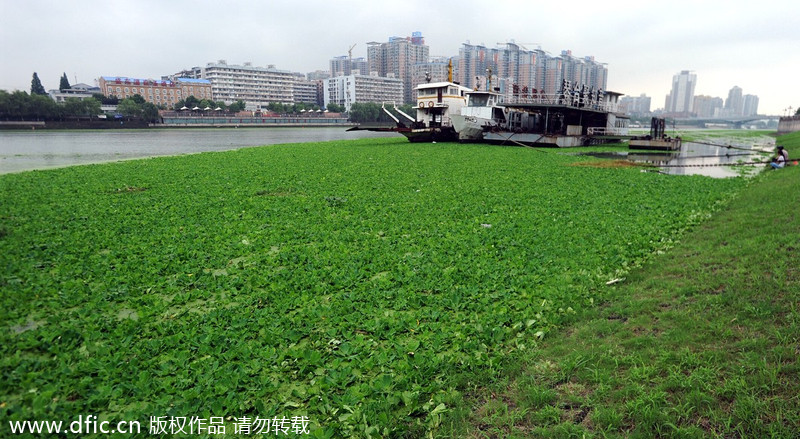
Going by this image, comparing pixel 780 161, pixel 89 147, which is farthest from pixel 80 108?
pixel 780 161

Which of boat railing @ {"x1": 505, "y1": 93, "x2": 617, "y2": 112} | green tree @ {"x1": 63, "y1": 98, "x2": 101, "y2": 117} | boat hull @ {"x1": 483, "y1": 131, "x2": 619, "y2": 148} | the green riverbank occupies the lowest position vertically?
the green riverbank

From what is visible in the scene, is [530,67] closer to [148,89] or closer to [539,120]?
[539,120]

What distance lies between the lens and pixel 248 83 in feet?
519

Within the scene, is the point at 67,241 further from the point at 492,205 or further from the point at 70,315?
the point at 492,205

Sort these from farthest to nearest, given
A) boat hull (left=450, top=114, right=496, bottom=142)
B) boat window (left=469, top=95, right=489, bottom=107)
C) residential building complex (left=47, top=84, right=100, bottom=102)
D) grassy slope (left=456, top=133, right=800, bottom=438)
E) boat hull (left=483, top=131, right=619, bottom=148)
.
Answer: residential building complex (left=47, top=84, right=100, bottom=102) < boat window (left=469, top=95, right=489, bottom=107) < boat hull (left=450, top=114, right=496, bottom=142) < boat hull (left=483, top=131, right=619, bottom=148) < grassy slope (left=456, top=133, right=800, bottom=438)

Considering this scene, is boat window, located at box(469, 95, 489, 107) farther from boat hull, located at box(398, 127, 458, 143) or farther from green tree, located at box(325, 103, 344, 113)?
green tree, located at box(325, 103, 344, 113)

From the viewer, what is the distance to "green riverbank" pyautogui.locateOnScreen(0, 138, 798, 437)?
147 inches

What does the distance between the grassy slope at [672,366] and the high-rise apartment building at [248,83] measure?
15722cm

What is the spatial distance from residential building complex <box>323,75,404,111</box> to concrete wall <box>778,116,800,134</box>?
117972 millimetres

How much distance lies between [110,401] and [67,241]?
223 inches

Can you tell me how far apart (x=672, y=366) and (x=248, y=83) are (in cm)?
17211

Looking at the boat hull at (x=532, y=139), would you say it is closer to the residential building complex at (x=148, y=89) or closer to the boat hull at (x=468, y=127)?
the boat hull at (x=468, y=127)

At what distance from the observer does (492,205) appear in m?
11.3

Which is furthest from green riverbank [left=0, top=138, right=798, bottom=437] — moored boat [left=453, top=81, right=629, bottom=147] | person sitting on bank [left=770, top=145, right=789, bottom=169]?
moored boat [left=453, top=81, right=629, bottom=147]
